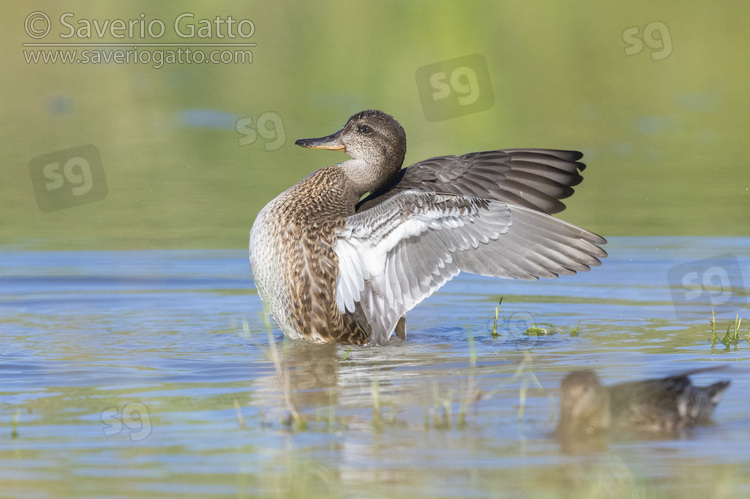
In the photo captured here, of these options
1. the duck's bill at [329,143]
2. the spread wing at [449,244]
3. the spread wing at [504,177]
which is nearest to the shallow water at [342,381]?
the spread wing at [449,244]

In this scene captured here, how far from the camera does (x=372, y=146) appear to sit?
7.59m

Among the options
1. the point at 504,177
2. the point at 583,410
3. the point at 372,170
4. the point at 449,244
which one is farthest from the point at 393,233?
the point at 583,410

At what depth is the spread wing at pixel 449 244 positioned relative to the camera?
672 centimetres

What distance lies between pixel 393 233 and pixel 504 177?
1159 mm

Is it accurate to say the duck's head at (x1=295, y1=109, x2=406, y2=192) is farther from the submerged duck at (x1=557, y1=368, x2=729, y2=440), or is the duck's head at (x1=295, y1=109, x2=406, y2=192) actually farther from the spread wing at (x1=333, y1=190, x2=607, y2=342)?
the submerged duck at (x1=557, y1=368, x2=729, y2=440)

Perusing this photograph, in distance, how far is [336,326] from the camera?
283 inches

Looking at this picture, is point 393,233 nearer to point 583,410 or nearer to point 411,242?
point 411,242

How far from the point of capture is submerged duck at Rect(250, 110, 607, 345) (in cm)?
676

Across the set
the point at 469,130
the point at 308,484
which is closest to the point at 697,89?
the point at 469,130

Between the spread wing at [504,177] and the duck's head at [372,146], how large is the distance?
0.32 ft

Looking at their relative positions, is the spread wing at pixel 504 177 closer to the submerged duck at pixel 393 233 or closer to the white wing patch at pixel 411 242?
the submerged duck at pixel 393 233

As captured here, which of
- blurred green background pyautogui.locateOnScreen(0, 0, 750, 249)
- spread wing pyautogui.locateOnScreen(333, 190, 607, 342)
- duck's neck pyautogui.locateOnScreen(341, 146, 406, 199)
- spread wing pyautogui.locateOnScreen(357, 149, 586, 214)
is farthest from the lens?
blurred green background pyautogui.locateOnScreen(0, 0, 750, 249)

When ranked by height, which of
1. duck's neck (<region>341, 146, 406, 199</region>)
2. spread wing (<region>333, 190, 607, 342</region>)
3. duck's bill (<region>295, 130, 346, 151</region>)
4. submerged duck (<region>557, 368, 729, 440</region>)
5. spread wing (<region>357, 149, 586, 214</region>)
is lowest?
submerged duck (<region>557, 368, 729, 440</region>)

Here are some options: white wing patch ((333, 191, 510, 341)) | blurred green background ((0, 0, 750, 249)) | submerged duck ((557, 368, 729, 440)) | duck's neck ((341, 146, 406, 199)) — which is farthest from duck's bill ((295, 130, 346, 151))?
submerged duck ((557, 368, 729, 440))
